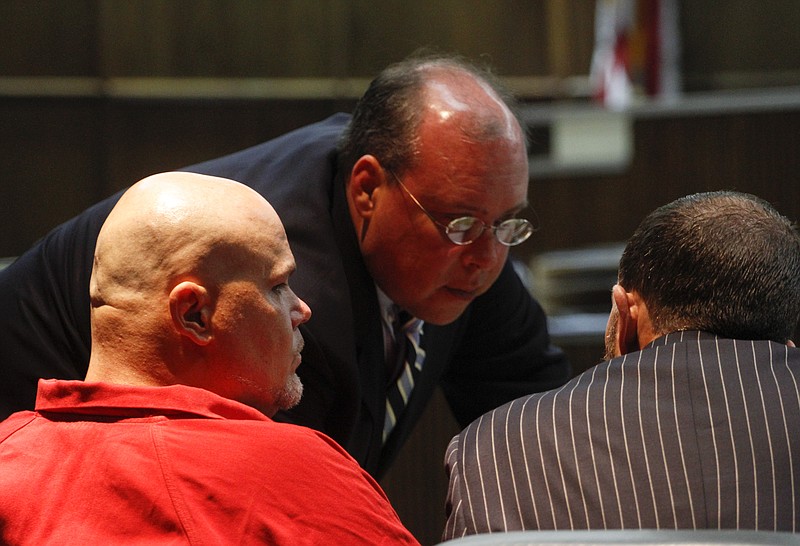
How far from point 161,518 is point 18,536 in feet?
0.52

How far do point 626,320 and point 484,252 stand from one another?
0.55 metres

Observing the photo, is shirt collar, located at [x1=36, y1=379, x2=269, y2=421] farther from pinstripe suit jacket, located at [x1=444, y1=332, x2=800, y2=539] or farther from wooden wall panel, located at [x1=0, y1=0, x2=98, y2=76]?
wooden wall panel, located at [x1=0, y1=0, x2=98, y2=76]

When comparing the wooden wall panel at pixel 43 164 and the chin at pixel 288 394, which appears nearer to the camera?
the chin at pixel 288 394

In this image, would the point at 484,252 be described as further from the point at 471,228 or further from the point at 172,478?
the point at 172,478

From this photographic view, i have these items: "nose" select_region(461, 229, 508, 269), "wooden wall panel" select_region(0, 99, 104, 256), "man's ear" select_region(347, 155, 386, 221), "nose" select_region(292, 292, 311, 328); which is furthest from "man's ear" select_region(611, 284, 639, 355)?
"wooden wall panel" select_region(0, 99, 104, 256)

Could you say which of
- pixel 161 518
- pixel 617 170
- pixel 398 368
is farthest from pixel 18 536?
pixel 617 170

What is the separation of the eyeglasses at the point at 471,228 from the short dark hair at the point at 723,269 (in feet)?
1.80

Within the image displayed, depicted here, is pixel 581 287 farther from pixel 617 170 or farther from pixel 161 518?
pixel 161 518

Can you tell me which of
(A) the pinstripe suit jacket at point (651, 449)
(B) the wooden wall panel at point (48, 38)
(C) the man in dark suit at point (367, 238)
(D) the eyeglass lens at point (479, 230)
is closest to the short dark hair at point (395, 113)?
(C) the man in dark suit at point (367, 238)

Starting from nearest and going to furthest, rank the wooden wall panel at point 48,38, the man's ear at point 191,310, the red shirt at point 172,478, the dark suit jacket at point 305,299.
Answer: the red shirt at point 172,478
the man's ear at point 191,310
the dark suit jacket at point 305,299
the wooden wall panel at point 48,38

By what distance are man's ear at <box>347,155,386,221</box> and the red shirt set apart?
764mm

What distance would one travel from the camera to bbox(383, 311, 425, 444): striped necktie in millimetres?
2111

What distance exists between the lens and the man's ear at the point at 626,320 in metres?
1.43

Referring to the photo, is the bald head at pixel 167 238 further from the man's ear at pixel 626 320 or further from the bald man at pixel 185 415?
the man's ear at pixel 626 320
